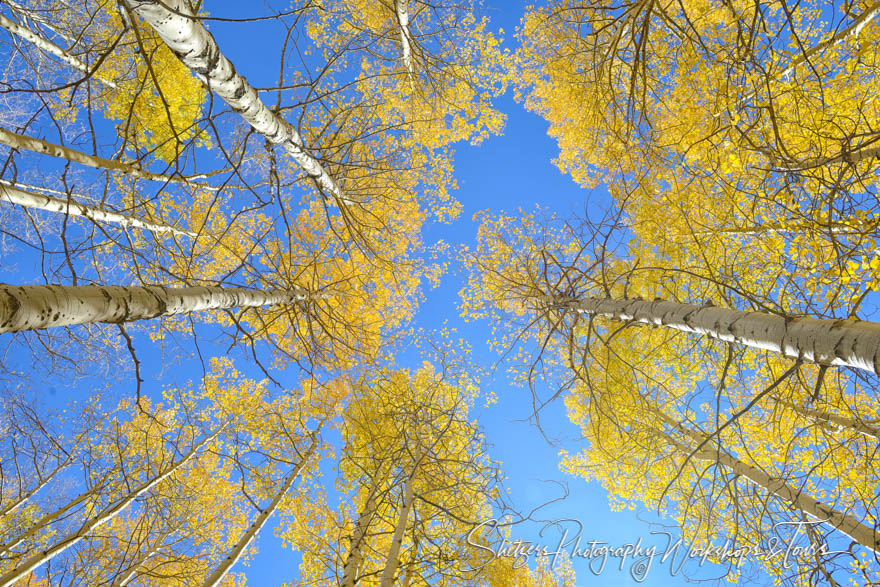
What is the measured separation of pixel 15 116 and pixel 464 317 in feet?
25.5

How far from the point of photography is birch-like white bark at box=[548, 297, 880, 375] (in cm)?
171

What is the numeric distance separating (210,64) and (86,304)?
1279 millimetres

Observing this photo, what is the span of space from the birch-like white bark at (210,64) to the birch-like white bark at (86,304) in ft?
3.80

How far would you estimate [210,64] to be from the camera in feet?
6.35

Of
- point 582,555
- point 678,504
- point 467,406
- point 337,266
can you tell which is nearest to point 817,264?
point 582,555

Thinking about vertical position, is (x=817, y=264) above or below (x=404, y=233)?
below

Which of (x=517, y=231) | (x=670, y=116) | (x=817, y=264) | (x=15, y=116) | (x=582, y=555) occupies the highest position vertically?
(x=670, y=116)

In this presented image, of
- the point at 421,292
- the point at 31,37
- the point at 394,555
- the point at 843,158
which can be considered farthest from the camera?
the point at 421,292

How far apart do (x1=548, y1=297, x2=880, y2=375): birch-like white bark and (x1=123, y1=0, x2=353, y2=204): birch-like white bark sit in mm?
2752

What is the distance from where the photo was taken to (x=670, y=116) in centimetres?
676

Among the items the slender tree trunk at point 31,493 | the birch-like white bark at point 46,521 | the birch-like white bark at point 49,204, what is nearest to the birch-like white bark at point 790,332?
the birch-like white bark at point 49,204

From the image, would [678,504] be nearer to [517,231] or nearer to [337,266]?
[517,231]

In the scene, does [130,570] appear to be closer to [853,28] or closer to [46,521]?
[46,521]

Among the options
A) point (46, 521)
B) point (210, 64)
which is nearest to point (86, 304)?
point (210, 64)
